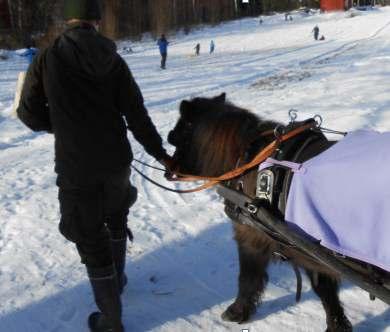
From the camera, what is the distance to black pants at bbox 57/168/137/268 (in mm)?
2590

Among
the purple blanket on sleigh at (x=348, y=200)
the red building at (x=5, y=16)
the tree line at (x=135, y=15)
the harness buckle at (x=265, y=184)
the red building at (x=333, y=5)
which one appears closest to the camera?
the purple blanket on sleigh at (x=348, y=200)

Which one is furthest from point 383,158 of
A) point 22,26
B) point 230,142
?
point 22,26

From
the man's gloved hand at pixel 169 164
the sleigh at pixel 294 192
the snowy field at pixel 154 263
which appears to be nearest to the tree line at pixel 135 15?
the snowy field at pixel 154 263

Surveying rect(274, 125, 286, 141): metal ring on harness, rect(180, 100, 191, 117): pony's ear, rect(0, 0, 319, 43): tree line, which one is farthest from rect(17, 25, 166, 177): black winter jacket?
rect(0, 0, 319, 43): tree line

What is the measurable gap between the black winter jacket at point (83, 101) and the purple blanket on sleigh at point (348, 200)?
103 cm

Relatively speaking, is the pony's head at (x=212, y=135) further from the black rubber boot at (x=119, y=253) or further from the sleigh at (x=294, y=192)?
the black rubber boot at (x=119, y=253)

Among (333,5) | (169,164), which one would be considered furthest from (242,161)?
(333,5)

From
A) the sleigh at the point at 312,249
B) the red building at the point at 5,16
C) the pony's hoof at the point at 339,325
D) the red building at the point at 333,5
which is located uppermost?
the red building at the point at 333,5

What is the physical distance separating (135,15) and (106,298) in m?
35.1

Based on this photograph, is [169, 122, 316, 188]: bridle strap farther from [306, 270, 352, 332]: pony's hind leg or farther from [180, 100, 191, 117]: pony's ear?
[306, 270, 352, 332]: pony's hind leg

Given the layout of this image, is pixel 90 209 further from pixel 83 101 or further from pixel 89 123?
pixel 83 101

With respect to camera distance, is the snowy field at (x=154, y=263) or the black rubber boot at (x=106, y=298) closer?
the black rubber boot at (x=106, y=298)

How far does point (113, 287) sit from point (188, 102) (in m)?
1.22

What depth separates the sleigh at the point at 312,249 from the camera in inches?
83.7
